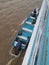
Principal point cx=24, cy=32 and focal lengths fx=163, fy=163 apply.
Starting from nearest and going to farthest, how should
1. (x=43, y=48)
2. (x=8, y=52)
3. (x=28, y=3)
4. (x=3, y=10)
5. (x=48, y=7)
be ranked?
(x=43, y=48), (x=8, y=52), (x=48, y=7), (x=3, y=10), (x=28, y=3)

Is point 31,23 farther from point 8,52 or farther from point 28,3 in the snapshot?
point 28,3

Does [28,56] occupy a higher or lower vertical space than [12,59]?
higher

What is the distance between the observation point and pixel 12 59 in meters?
8.02

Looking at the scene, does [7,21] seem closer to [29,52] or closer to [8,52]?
[8,52]

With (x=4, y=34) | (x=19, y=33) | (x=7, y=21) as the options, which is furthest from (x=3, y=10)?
(x=19, y=33)

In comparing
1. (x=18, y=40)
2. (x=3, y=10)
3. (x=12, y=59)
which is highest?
(x=3, y=10)

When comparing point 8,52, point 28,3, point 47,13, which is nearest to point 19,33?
point 8,52

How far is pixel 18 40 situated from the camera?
8.52 meters

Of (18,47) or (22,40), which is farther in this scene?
(22,40)

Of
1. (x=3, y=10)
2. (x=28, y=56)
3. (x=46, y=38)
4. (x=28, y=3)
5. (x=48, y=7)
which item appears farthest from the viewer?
(x=28, y=3)

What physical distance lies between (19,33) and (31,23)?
1.47 meters

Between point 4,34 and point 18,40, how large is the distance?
72.4 inches

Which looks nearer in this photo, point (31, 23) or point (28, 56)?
point (28, 56)

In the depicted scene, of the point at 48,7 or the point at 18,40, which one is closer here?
the point at 18,40
